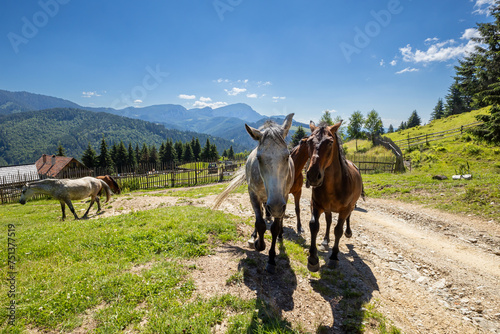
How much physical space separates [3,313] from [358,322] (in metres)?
5.05

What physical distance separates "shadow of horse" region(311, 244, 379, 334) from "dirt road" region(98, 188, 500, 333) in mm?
21

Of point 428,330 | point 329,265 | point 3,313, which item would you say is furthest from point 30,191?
point 428,330

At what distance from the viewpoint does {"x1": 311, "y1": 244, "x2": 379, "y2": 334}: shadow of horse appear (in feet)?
9.89

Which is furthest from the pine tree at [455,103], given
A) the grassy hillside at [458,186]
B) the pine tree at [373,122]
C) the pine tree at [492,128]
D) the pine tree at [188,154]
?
the pine tree at [188,154]

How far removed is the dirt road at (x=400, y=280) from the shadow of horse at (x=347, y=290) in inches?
0.8

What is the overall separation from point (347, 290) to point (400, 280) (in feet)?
5.32

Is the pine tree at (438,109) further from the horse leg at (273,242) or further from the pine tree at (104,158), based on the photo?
the pine tree at (104,158)

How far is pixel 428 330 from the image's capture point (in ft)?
10.3

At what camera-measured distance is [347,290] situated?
3.80 metres

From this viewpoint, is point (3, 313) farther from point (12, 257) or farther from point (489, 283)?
point (489, 283)

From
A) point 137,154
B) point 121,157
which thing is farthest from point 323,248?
point 137,154

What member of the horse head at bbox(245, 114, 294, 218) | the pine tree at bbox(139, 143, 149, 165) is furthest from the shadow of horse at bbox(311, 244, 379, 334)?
the pine tree at bbox(139, 143, 149, 165)

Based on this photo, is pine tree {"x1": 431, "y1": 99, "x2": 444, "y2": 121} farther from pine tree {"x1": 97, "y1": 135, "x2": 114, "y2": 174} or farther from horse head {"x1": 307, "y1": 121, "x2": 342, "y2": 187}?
pine tree {"x1": 97, "y1": 135, "x2": 114, "y2": 174}

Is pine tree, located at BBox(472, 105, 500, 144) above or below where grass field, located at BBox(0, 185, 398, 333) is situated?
above
